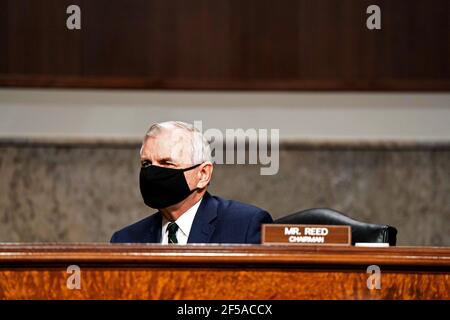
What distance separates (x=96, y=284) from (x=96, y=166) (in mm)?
2910

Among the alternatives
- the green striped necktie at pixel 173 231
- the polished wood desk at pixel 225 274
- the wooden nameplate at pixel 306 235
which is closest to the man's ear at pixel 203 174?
the green striped necktie at pixel 173 231

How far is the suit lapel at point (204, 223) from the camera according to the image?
8.34 ft

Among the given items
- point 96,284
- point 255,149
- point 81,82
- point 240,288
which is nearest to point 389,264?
point 240,288

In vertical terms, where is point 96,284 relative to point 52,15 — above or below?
below

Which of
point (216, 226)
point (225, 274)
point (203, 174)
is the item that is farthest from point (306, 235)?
point (203, 174)

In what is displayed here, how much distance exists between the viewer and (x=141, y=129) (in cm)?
454

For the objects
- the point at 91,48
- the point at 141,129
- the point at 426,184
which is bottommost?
the point at 426,184

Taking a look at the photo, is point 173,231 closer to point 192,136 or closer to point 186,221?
point 186,221

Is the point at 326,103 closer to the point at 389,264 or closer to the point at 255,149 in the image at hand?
the point at 255,149

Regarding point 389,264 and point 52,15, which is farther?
point 52,15

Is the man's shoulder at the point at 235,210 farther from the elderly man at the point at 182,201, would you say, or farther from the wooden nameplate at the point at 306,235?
the wooden nameplate at the point at 306,235

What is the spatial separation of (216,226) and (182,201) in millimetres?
132

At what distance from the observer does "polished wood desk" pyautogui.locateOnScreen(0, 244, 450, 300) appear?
5.39ft
